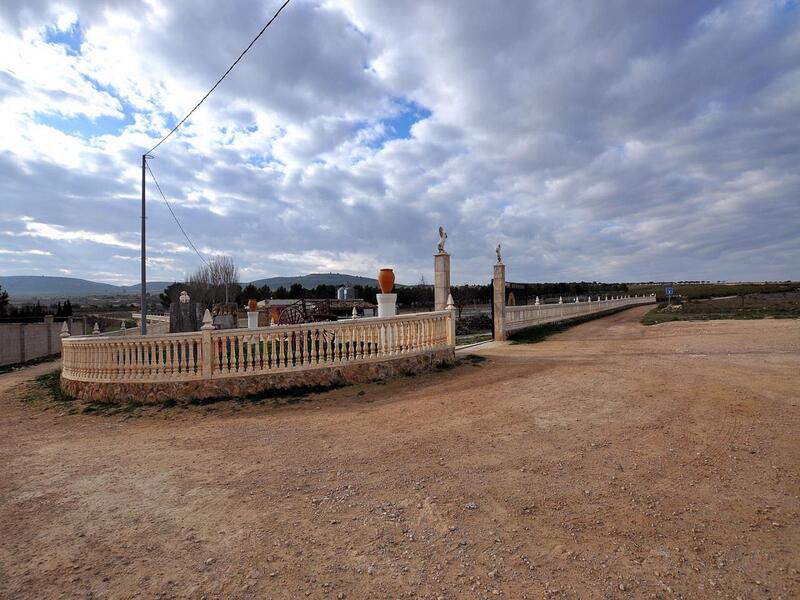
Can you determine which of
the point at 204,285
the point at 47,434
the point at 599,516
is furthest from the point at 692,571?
the point at 204,285

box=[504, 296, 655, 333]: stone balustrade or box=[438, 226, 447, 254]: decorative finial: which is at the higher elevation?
box=[438, 226, 447, 254]: decorative finial

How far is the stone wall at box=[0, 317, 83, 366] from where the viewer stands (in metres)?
18.6

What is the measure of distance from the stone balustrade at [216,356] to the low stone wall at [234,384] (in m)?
0.02

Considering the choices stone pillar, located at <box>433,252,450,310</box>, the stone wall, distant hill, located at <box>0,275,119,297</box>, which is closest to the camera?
stone pillar, located at <box>433,252,450,310</box>

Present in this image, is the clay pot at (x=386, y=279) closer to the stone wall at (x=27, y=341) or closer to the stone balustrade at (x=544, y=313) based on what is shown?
the stone balustrade at (x=544, y=313)

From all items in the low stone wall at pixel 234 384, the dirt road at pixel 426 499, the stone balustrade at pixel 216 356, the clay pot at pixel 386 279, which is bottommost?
the dirt road at pixel 426 499

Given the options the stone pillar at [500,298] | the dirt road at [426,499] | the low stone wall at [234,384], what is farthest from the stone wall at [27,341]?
the stone pillar at [500,298]

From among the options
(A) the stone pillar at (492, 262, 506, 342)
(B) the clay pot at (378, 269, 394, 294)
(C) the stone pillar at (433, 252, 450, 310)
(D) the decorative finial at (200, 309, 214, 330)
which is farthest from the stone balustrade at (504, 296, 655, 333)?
(D) the decorative finial at (200, 309, 214, 330)

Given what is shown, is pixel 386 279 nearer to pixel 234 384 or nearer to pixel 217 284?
pixel 234 384

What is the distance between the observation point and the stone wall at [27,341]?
18578 mm

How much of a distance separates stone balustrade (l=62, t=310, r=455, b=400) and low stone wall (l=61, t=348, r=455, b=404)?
18 millimetres

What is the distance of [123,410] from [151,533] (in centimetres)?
523

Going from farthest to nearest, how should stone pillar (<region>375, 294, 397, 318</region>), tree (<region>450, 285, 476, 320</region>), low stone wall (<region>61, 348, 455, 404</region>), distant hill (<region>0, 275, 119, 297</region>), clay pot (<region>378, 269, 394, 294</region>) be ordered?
1. distant hill (<region>0, 275, 119, 297</region>)
2. tree (<region>450, 285, 476, 320</region>)
3. clay pot (<region>378, 269, 394, 294</region>)
4. stone pillar (<region>375, 294, 397, 318</region>)
5. low stone wall (<region>61, 348, 455, 404</region>)

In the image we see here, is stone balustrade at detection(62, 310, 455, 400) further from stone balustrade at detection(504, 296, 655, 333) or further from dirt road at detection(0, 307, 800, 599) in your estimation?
stone balustrade at detection(504, 296, 655, 333)
